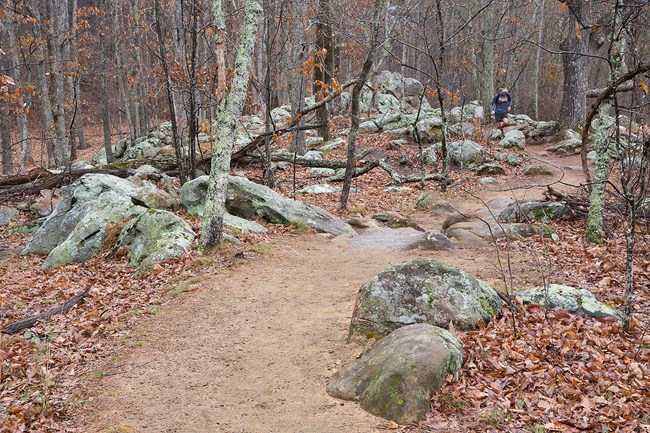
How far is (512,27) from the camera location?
33125 mm

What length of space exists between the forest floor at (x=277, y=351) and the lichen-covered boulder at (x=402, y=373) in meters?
0.12

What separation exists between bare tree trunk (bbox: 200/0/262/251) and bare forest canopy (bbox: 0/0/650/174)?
37 cm

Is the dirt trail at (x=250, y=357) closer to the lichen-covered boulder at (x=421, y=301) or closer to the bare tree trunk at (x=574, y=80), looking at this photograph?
the lichen-covered boulder at (x=421, y=301)

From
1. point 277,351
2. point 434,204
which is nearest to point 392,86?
point 434,204

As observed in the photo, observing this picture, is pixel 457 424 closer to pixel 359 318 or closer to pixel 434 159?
pixel 359 318

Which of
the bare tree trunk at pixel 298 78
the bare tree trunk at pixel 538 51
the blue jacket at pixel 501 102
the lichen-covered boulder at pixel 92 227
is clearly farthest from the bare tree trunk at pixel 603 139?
the bare tree trunk at pixel 538 51

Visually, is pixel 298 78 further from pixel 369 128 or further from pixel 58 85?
pixel 58 85

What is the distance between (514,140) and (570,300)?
49.7ft

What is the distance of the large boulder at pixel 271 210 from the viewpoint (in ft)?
37.8

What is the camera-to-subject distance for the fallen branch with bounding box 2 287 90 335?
657 cm

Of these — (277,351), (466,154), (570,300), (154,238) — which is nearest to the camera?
(277,351)

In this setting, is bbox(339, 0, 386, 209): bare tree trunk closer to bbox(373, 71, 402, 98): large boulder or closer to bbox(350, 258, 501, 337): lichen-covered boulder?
bbox(350, 258, 501, 337): lichen-covered boulder

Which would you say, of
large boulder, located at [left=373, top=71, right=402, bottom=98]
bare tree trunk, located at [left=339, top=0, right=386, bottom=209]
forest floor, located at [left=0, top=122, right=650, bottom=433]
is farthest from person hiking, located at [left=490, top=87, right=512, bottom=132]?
forest floor, located at [left=0, top=122, right=650, bottom=433]

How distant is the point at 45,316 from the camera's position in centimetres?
693
